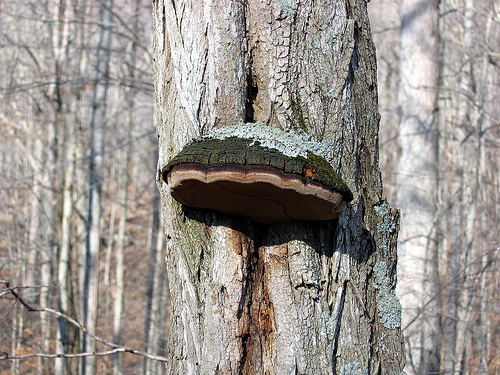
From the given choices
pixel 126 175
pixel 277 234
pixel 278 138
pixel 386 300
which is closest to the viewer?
pixel 278 138

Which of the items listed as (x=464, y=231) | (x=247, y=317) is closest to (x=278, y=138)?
(x=247, y=317)

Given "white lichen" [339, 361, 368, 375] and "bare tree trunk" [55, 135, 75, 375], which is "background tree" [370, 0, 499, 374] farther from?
"bare tree trunk" [55, 135, 75, 375]

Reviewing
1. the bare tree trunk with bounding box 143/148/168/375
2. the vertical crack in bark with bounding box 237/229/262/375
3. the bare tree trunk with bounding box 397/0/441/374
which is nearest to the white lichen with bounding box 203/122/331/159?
the vertical crack in bark with bounding box 237/229/262/375

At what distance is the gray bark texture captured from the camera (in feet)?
4.97

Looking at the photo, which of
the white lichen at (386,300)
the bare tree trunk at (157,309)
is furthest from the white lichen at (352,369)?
the bare tree trunk at (157,309)

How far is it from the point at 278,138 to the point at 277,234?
35cm

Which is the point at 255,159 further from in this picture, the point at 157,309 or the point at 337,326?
the point at 157,309

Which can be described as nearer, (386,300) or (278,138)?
(278,138)

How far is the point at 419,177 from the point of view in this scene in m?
4.66

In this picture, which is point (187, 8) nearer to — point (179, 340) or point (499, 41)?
point (179, 340)

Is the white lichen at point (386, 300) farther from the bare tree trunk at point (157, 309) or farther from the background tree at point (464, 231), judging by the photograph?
the bare tree trunk at point (157, 309)

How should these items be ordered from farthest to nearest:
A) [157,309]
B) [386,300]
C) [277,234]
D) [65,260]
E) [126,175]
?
[126,175] → [157,309] → [65,260] → [386,300] → [277,234]

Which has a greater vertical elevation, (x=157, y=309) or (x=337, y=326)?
(x=337, y=326)

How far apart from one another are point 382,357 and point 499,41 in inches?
394
